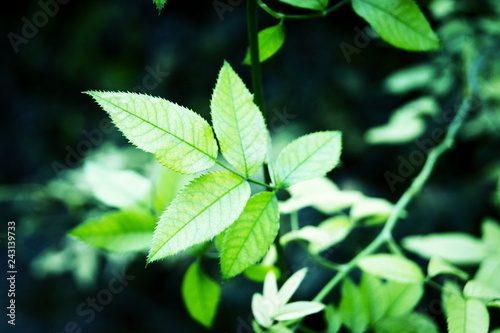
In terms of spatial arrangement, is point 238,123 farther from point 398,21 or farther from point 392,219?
point 392,219

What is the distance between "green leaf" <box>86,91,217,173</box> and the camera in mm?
380

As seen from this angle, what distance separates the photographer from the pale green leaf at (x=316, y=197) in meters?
0.75

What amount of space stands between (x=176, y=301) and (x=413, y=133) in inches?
78.3

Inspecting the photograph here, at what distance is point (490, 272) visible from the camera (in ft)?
2.73

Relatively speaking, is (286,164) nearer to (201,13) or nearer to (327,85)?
(327,85)

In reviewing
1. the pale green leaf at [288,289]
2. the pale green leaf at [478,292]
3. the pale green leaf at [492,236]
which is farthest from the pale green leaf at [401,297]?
the pale green leaf at [492,236]

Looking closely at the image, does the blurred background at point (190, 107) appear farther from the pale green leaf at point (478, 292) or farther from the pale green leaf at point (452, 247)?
the pale green leaf at point (478, 292)

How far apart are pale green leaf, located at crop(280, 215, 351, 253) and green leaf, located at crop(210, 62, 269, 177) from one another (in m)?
0.24

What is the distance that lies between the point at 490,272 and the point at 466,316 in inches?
16.9

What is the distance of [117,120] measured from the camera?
1.24 ft

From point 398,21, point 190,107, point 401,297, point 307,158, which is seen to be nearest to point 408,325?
point 401,297

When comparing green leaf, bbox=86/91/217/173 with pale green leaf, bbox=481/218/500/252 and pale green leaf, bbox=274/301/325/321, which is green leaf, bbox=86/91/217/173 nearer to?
pale green leaf, bbox=274/301/325/321

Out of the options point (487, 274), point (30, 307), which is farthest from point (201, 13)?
point (30, 307)

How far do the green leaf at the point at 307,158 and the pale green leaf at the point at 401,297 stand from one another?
306 mm
